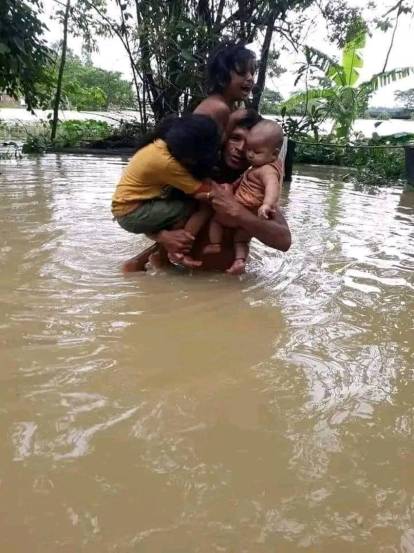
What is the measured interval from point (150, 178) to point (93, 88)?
50.9 ft

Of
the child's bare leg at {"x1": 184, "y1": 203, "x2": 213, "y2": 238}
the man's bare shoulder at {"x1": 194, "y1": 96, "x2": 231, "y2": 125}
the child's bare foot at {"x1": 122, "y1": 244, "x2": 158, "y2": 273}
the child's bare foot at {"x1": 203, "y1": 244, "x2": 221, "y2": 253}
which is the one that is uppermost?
the man's bare shoulder at {"x1": 194, "y1": 96, "x2": 231, "y2": 125}

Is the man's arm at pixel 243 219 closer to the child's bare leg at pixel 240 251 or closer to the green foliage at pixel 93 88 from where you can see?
the child's bare leg at pixel 240 251

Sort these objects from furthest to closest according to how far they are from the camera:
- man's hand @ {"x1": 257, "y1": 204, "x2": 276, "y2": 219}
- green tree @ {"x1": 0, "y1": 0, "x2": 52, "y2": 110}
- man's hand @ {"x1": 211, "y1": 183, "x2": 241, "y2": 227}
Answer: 1. green tree @ {"x1": 0, "y1": 0, "x2": 52, "y2": 110}
2. man's hand @ {"x1": 211, "y1": 183, "x2": 241, "y2": 227}
3. man's hand @ {"x1": 257, "y1": 204, "x2": 276, "y2": 219}

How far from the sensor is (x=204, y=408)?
172 centimetres

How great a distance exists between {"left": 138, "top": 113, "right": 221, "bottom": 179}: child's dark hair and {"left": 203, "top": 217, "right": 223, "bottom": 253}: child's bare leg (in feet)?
0.97

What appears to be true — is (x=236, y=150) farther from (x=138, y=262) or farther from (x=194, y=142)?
(x=138, y=262)

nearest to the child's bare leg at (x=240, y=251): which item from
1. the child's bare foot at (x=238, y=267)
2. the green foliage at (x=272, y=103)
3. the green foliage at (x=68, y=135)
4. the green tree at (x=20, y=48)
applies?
the child's bare foot at (x=238, y=267)

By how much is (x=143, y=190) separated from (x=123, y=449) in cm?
187

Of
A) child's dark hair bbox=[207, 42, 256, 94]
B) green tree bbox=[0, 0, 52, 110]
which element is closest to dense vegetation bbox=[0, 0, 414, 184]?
green tree bbox=[0, 0, 52, 110]

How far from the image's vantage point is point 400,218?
5.44 meters

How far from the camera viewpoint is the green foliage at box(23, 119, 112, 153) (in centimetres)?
1067

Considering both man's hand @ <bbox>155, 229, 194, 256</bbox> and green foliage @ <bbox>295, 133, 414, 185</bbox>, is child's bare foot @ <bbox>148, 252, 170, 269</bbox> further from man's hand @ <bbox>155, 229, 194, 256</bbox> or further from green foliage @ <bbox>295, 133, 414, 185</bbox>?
green foliage @ <bbox>295, 133, 414, 185</bbox>

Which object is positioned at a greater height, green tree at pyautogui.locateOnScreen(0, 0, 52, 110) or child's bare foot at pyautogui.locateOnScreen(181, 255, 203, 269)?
green tree at pyautogui.locateOnScreen(0, 0, 52, 110)

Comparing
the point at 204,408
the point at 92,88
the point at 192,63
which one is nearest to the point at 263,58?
the point at 192,63
